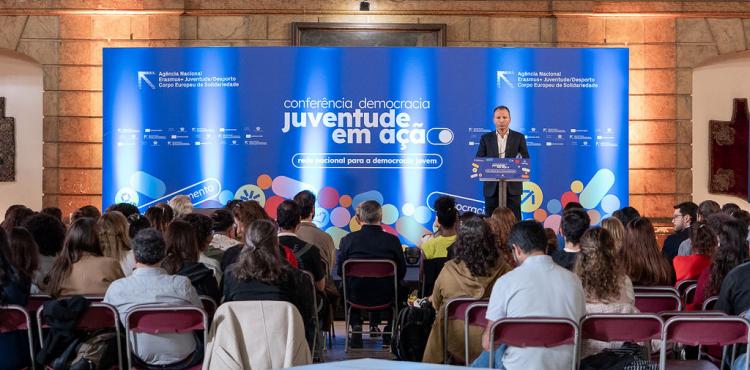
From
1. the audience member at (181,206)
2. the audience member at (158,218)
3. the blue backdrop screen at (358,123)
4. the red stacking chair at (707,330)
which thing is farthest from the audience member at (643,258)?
the blue backdrop screen at (358,123)

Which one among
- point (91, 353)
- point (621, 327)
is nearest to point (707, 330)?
point (621, 327)

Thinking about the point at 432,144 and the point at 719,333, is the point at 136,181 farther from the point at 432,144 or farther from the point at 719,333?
the point at 719,333

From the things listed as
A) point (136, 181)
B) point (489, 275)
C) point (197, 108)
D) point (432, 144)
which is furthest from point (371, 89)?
point (489, 275)

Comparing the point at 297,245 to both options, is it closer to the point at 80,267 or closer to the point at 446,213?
the point at 446,213

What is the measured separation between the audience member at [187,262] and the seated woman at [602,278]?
6.73 ft

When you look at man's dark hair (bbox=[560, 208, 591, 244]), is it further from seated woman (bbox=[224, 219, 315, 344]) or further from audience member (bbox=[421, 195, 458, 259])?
seated woman (bbox=[224, 219, 315, 344])

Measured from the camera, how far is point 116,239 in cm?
709

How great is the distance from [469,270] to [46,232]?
8.41ft

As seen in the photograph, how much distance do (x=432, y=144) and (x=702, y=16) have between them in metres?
3.64

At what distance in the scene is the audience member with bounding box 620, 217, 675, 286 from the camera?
267 inches

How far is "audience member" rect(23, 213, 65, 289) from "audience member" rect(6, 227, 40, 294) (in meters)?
0.81

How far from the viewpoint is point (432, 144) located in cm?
1244

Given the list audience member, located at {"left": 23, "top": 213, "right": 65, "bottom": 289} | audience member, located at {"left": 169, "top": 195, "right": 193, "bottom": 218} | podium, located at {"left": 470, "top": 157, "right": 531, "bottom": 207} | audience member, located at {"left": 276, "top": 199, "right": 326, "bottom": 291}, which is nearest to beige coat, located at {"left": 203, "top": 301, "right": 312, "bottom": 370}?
audience member, located at {"left": 276, "top": 199, "right": 326, "bottom": 291}

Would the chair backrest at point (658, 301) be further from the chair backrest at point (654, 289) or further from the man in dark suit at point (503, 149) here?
the man in dark suit at point (503, 149)
